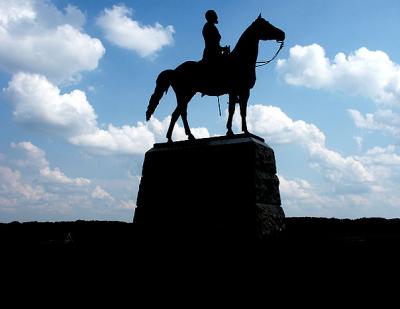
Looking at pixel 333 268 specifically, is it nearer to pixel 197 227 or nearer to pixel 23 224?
pixel 197 227

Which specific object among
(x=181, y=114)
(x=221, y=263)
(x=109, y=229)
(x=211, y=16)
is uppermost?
(x=211, y=16)

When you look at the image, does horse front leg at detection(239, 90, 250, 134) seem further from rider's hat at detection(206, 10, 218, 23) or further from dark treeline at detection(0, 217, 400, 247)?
dark treeline at detection(0, 217, 400, 247)

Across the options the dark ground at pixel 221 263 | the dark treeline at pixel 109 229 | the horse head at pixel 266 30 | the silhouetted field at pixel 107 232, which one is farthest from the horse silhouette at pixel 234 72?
the dark treeline at pixel 109 229

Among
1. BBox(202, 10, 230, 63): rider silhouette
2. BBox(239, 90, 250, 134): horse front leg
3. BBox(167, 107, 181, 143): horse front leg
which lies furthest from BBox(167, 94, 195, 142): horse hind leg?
BBox(239, 90, 250, 134): horse front leg

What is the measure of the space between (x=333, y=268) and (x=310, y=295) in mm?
423

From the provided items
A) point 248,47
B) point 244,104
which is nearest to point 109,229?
point 244,104

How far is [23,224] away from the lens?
15.0 metres

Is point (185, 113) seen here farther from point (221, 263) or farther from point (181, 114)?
point (221, 263)

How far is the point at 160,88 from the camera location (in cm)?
914

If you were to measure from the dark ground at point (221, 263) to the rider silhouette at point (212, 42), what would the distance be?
12.3 ft

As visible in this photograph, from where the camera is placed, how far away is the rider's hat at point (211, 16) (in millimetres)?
8656

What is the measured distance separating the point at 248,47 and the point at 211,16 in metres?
1.20

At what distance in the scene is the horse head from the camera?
812 cm

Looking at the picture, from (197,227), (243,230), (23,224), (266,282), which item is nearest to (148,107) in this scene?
(197,227)
